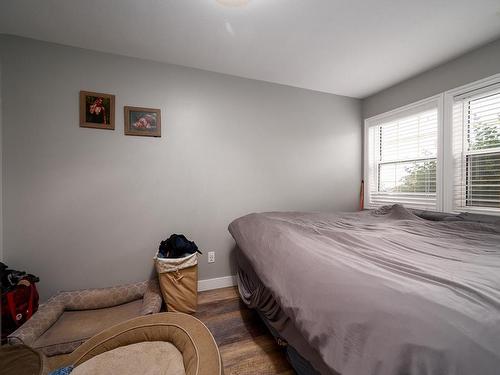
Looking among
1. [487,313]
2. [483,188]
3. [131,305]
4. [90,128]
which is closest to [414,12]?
[483,188]

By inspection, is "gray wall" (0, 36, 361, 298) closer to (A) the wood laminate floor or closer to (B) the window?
(A) the wood laminate floor

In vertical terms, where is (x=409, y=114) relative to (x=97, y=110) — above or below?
above

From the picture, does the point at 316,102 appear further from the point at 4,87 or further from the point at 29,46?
the point at 4,87

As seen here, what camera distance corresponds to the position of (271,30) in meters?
1.61

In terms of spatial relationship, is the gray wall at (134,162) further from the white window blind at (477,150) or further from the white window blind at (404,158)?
the white window blind at (477,150)

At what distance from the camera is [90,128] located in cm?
185

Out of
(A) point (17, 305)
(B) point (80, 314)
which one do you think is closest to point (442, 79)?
(B) point (80, 314)

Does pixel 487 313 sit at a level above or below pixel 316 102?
below

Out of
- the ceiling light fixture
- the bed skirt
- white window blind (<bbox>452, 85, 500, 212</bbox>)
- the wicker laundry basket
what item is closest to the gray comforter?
the bed skirt

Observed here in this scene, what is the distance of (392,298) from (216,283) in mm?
1971

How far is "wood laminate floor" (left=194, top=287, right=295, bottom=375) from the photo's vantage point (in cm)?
121

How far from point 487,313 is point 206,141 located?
7.12 ft

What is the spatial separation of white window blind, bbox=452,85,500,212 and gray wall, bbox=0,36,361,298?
1.32 metres

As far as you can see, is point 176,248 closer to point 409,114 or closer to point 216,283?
point 216,283
